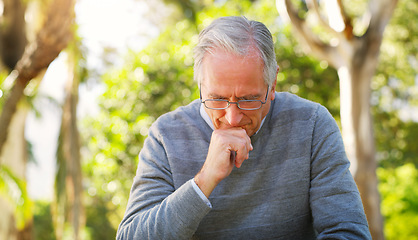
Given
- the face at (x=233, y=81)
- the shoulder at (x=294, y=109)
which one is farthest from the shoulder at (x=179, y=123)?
the shoulder at (x=294, y=109)

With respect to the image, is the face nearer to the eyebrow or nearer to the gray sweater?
the eyebrow

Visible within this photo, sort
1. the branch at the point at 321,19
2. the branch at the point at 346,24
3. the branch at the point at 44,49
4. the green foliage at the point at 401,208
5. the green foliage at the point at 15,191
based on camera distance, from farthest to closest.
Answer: the green foliage at the point at 401,208 < the branch at the point at 321,19 < the branch at the point at 346,24 < the branch at the point at 44,49 < the green foliage at the point at 15,191

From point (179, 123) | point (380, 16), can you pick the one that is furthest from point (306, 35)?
point (179, 123)

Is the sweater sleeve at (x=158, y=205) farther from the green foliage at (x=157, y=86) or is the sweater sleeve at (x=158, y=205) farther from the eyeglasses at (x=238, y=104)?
the green foliage at (x=157, y=86)

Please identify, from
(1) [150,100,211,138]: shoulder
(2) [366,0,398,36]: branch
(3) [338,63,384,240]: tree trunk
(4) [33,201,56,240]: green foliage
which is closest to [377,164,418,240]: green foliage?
(3) [338,63,384,240]: tree trunk

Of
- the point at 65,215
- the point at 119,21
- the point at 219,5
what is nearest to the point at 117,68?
the point at 219,5

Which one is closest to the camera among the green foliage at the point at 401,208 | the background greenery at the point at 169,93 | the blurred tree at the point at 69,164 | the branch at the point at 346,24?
the branch at the point at 346,24

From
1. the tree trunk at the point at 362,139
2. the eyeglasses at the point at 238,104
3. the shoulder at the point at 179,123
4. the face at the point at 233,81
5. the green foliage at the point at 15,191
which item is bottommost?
the tree trunk at the point at 362,139

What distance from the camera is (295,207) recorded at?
1795mm

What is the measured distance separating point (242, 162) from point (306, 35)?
391cm

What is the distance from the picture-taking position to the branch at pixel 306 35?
545 cm

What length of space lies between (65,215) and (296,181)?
6.83 meters

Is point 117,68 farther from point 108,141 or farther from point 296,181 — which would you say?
point 296,181

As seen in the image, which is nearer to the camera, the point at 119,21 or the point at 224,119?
the point at 224,119
